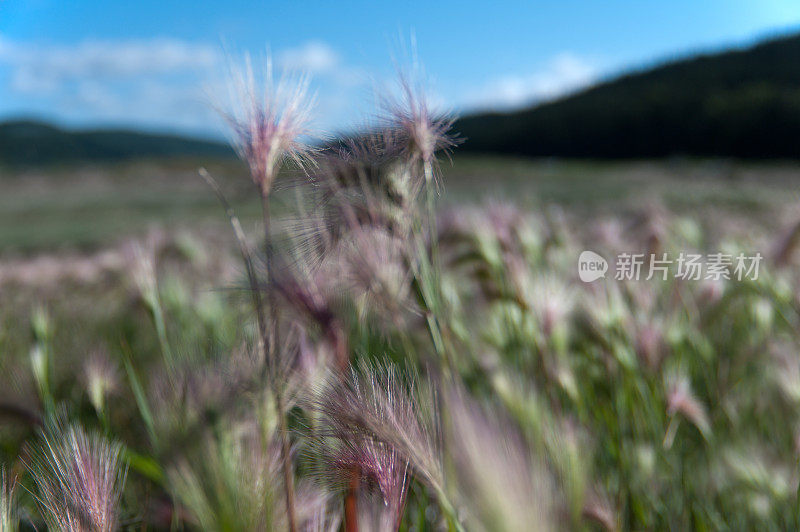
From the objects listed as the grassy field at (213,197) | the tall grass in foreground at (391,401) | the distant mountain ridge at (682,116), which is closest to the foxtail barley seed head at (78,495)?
the tall grass in foreground at (391,401)

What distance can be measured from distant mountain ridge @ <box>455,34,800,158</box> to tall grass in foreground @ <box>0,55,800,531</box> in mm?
14512

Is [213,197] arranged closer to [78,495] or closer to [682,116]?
[78,495]

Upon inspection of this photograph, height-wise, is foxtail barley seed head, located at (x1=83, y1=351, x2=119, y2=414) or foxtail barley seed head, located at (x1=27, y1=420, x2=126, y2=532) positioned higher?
foxtail barley seed head, located at (x1=27, y1=420, x2=126, y2=532)

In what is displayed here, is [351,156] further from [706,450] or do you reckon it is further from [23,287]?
[23,287]

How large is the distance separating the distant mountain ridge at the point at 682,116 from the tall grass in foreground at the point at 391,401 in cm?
1451

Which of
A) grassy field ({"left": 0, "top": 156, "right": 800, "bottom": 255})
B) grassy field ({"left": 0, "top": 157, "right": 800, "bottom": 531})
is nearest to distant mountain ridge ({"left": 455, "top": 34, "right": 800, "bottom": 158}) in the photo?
grassy field ({"left": 0, "top": 156, "right": 800, "bottom": 255})

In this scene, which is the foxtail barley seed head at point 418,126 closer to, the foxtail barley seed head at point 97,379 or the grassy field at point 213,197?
the grassy field at point 213,197

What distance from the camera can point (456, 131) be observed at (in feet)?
1.71

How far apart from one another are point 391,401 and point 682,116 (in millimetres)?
23453

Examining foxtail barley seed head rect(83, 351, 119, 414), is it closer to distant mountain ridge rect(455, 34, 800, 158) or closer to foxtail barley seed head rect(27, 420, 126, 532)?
foxtail barley seed head rect(27, 420, 126, 532)

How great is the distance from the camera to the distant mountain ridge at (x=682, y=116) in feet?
55.4

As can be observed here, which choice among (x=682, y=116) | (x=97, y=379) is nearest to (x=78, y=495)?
(x=97, y=379)

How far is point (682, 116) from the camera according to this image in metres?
20.4

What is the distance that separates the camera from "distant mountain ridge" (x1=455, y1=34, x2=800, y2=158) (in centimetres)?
1689
